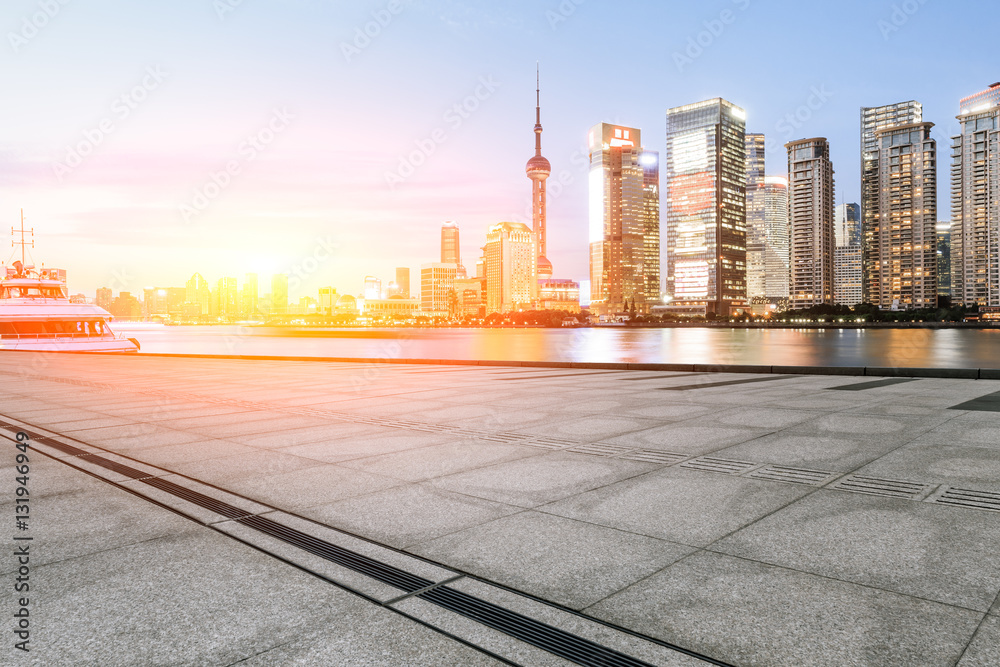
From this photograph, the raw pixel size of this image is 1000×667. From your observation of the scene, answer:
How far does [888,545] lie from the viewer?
15.5ft

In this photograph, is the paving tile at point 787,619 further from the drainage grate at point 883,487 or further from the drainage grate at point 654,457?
the drainage grate at point 654,457

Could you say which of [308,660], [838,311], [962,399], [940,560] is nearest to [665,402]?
[962,399]

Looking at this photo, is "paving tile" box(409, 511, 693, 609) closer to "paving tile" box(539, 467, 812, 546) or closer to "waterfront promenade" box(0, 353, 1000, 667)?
"waterfront promenade" box(0, 353, 1000, 667)

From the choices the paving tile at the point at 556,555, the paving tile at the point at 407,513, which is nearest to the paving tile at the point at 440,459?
the paving tile at the point at 407,513

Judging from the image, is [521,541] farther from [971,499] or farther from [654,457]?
[971,499]

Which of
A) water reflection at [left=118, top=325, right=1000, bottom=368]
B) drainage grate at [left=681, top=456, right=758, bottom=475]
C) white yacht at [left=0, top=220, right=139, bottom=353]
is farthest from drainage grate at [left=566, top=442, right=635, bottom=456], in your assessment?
white yacht at [left=0, top=220, right=139, bottom=353]

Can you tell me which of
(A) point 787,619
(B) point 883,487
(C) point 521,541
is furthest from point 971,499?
(C) point 521,541

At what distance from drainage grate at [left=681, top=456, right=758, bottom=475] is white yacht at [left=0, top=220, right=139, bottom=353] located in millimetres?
60134

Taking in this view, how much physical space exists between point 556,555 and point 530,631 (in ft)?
3.81

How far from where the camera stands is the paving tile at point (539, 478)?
634 cm

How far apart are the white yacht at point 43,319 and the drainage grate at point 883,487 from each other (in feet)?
203

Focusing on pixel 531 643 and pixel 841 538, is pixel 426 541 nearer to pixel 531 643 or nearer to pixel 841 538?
pixel 531 643

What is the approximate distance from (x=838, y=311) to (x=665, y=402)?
677 ft

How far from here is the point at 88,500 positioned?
254 inches
